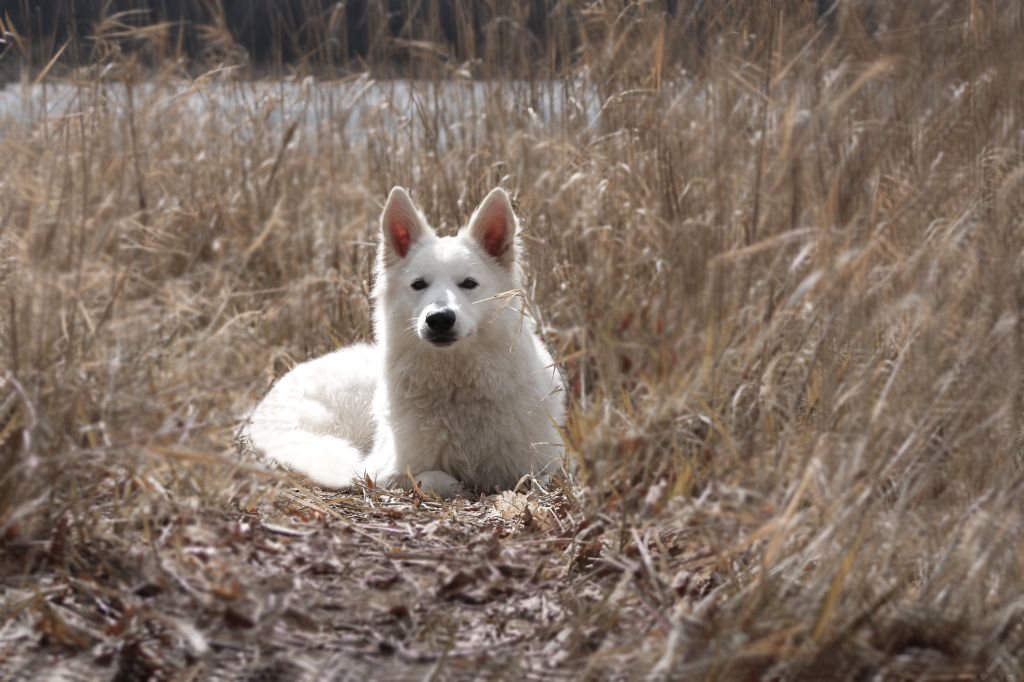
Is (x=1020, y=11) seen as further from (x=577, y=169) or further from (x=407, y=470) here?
(x=407, y=470)

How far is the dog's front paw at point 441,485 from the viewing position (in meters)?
3.75

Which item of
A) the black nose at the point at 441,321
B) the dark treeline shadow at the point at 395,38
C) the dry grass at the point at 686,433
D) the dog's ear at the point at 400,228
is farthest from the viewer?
the dog's ear at the point at 400,228

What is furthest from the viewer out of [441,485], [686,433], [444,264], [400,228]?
[400,228]

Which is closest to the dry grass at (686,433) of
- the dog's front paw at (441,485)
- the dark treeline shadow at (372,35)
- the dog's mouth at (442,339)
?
the dog's front paw at (441,485)

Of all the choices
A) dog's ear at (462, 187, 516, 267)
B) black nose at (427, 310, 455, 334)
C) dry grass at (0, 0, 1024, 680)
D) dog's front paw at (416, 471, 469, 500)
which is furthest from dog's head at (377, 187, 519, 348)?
dry grass at (0, 0, 1024, 680)

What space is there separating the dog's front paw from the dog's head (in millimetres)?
526

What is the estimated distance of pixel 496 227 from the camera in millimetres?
4059

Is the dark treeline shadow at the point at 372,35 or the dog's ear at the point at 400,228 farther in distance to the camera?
the dark treeline shadow at the point at 372,35

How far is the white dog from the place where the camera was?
3930 millimetres

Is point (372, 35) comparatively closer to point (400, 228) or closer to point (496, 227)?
point (400, 228)

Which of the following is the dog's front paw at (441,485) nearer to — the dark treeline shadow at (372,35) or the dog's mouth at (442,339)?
the dog's mouth at (442,339)

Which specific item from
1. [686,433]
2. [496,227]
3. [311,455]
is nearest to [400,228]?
[496,227]

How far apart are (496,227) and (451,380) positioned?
2.09 feet

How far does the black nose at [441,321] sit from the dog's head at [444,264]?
11 centimetres
